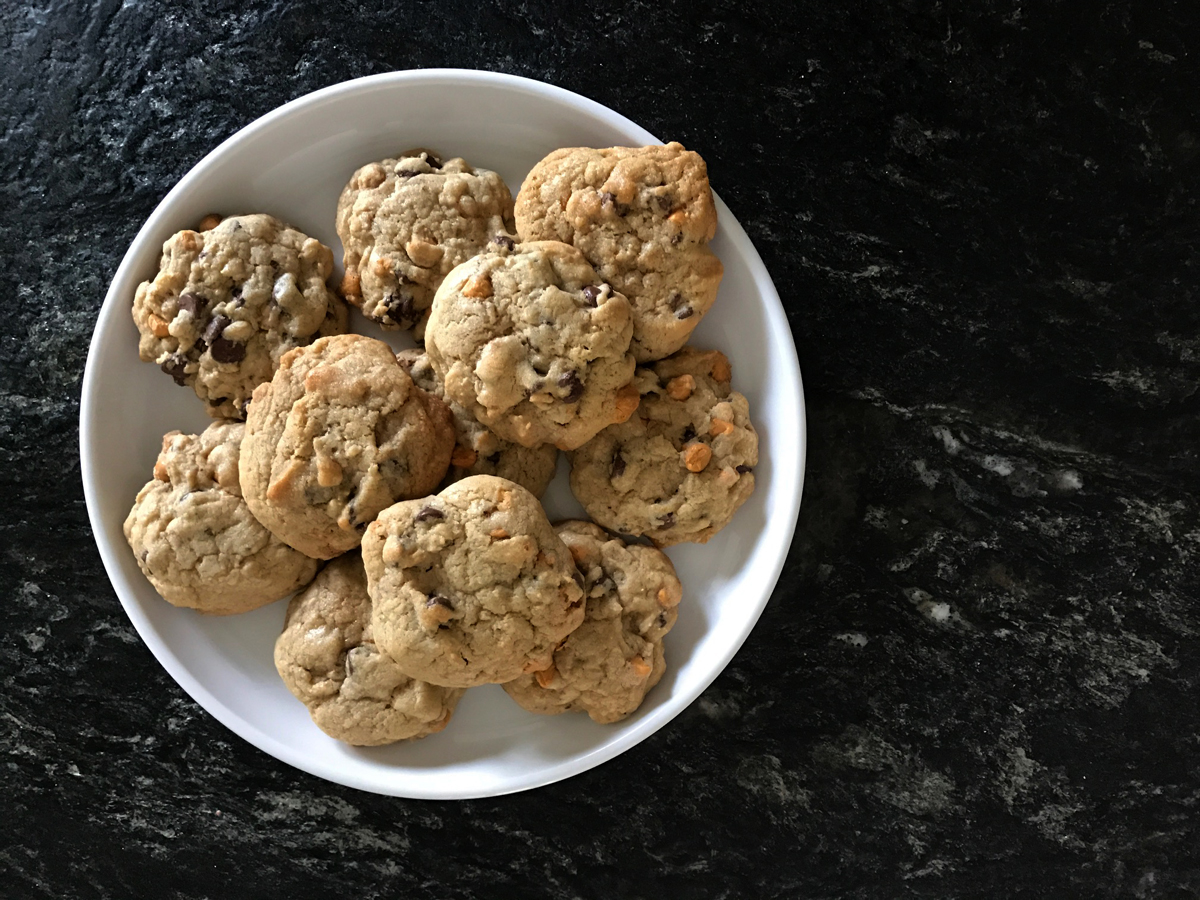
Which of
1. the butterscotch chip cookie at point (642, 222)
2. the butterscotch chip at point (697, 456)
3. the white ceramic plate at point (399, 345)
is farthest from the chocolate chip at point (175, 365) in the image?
the butterscotch chip at point (697, 456)

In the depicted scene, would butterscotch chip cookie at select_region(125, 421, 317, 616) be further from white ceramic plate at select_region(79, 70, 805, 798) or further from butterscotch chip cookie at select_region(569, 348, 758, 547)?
butterscotch chip cookie at select_region(569, 348, 758, 547)

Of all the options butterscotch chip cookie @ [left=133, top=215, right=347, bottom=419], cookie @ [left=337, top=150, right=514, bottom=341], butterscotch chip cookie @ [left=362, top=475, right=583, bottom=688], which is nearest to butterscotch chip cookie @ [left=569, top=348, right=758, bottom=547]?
butterscotch chip cookie @ [left=362, top=475, right=583, bottom=688]

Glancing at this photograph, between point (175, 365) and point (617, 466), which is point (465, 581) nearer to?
point (617, 466)

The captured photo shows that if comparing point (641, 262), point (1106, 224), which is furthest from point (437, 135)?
point (1106, 224)

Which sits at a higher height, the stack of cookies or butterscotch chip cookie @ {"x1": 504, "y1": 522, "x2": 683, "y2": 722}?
the stack of cookies

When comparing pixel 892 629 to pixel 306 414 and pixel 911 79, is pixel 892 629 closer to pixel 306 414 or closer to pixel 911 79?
pixel 911 79

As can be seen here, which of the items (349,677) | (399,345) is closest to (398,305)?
(399,345)

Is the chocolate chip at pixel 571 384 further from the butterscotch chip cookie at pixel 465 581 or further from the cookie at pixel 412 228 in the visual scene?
the cookie at pixel 412 228
